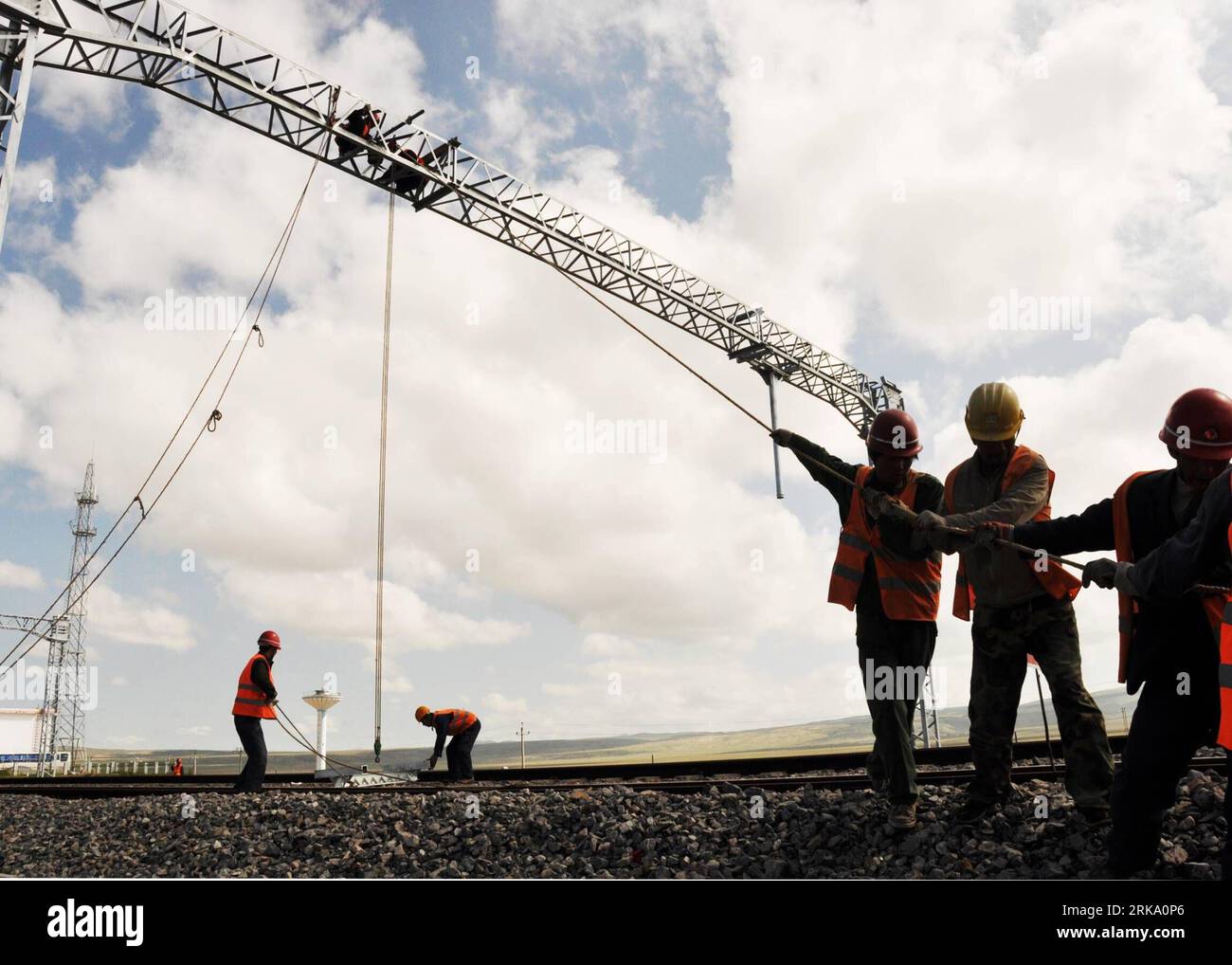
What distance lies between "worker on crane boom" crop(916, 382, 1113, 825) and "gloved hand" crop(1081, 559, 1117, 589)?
2.01 ft

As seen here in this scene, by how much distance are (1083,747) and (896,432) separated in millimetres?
1705

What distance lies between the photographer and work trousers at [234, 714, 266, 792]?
8.88 m

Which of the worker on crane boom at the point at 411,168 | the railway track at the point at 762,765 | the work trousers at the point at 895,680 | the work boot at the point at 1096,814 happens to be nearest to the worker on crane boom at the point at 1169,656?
the work boot at the point at 1096,814

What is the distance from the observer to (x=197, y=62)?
13.5 m

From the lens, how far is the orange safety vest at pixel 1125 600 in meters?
2.88

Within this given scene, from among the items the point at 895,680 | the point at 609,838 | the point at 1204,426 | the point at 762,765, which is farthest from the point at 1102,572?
the point at 762,765

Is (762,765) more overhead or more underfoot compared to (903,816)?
more underfoot

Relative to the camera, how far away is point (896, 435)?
4.57 m

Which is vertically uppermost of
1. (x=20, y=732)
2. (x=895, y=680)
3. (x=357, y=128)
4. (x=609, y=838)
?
(x=357, y=128)

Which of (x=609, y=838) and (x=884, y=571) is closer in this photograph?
(x=884, y=571)

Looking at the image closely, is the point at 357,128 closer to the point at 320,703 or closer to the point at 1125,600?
the point at 320,703

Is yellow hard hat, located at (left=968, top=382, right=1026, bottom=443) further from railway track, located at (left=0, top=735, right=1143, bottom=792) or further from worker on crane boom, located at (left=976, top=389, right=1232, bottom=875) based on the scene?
railway track, located at (left=0, top=735, right=1143, bottom=792)

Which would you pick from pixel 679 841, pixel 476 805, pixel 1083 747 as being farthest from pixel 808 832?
pixel 476 805

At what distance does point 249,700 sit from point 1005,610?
7.56m
